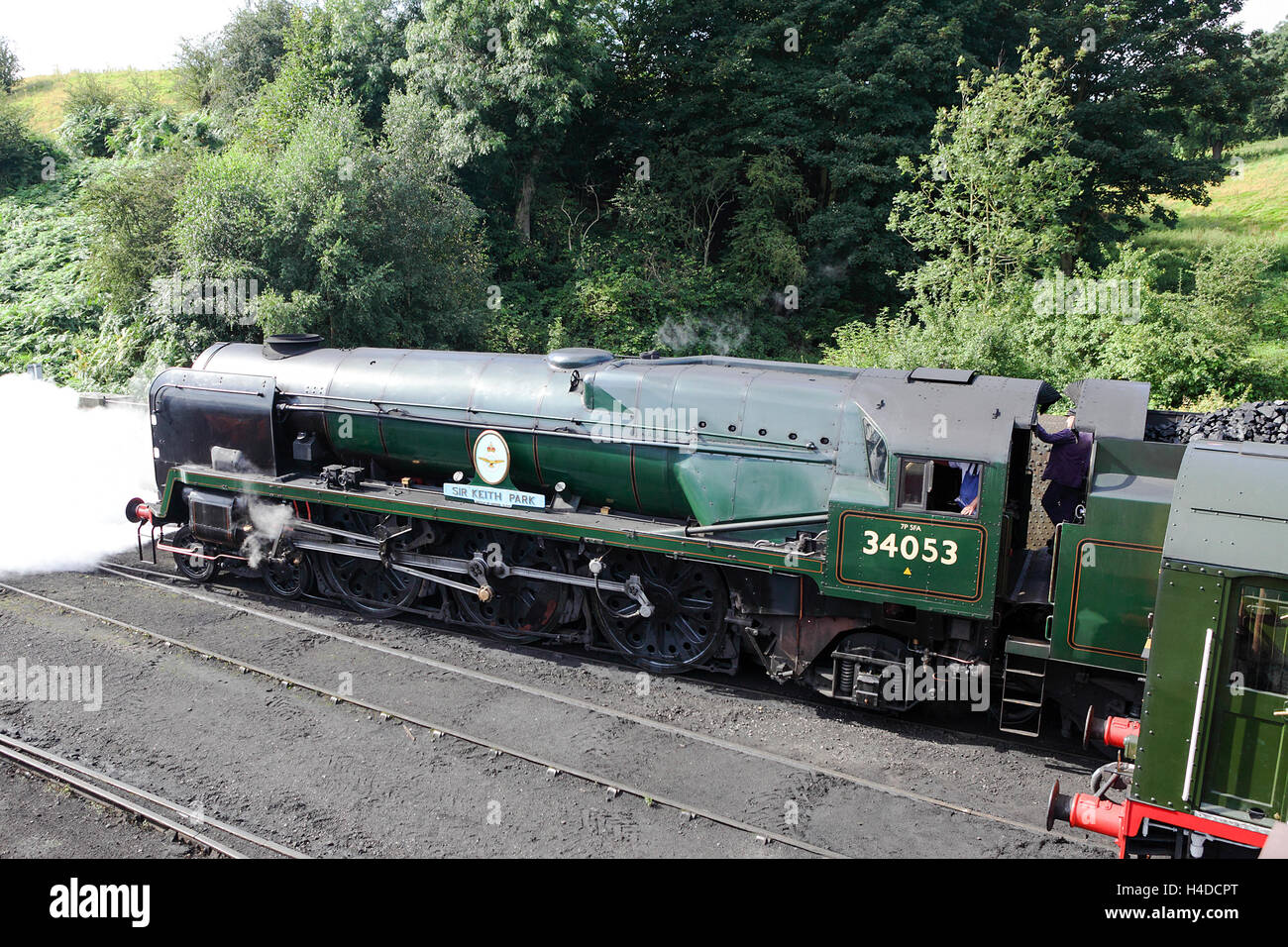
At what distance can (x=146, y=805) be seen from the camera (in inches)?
313

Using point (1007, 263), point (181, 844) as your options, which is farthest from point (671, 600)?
point (1007, 263)

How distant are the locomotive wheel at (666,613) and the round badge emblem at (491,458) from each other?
176cm

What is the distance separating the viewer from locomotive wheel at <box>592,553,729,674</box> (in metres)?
10.3

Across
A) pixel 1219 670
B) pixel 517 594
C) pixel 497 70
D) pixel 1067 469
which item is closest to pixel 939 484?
pixel 1067 469

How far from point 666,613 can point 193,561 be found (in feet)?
26.0

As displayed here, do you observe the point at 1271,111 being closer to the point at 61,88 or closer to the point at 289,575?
the point at 289,575

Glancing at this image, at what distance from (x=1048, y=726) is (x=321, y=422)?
993 centimetres

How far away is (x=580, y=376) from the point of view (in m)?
10.7

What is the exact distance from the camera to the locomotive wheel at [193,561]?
13461mm

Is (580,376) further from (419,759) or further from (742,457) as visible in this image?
(419,759)

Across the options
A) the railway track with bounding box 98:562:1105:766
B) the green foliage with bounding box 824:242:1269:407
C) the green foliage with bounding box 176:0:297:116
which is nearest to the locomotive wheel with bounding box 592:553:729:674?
the railway track with bounding box 98:562:1105:766

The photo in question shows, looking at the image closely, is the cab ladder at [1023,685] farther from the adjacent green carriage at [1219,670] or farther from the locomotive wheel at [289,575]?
the locomotive wheel at [289,575]

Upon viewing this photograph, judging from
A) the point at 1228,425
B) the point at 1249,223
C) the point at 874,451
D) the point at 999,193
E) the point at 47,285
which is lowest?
the point at 874,451

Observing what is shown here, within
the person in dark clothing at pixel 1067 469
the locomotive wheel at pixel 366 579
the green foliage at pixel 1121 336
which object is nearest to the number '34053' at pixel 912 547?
the person in dark clothing at pixel 1067 469
